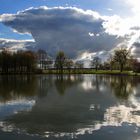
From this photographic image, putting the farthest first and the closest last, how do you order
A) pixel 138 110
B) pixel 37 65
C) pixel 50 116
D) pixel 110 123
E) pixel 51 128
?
pixel 37 65 < pixel 138 110 < pixel 50 116 < pixel 110 123 < pixel 51 128

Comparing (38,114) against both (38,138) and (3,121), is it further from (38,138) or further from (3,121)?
(38,138)

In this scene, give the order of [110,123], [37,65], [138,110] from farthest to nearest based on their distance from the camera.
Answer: [37,65], [138,110], [110,123]

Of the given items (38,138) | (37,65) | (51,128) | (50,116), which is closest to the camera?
(38,138)

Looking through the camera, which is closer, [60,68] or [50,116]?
[50,116]

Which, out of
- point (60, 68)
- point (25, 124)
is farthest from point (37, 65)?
point (25, 124)

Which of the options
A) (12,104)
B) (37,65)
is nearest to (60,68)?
(37,65)

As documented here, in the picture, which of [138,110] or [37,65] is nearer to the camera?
[138,110]

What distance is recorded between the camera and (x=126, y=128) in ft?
38.1

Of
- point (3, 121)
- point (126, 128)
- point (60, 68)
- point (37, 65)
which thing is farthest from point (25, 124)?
point (60, 68)

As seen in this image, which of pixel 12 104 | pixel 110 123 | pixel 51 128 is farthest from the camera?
pixel 12 104

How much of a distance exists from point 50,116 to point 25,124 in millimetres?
2258

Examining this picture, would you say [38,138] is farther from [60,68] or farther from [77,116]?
[60,68]

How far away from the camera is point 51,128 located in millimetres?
11500

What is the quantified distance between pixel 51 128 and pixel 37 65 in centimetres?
9554
